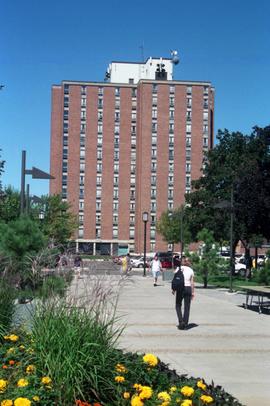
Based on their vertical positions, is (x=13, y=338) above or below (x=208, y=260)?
below

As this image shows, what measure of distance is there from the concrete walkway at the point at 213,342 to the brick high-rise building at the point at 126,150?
9736cm

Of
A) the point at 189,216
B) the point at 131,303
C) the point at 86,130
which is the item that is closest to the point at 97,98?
the point at 86,130

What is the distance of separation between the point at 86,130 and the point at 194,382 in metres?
114

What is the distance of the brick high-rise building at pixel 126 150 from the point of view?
117 m

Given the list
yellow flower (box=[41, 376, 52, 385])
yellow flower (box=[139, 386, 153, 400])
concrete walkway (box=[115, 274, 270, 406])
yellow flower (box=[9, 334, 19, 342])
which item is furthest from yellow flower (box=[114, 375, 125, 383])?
yellow flower (box=[9, 334, 19, 342])

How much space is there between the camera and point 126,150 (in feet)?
392

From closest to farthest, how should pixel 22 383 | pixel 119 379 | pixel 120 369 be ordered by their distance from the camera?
pixel 22 383 < pixel 119 379 < pixel 120 369

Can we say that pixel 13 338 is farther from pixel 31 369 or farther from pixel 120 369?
pixel 120 369

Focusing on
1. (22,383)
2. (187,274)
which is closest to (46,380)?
(22,383)

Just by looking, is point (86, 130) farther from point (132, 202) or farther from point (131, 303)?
point (131, 303)

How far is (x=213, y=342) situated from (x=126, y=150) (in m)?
109

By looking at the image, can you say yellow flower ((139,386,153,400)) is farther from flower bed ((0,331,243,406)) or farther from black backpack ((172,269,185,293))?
black backpack ((172,269,185,293))

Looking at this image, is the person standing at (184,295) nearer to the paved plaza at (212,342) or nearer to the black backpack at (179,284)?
the black backpack at (179,284)

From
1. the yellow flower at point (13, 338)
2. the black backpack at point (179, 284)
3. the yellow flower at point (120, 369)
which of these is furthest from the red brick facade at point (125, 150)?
the yellow flower at point (120, 369)
